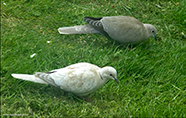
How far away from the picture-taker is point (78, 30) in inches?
214

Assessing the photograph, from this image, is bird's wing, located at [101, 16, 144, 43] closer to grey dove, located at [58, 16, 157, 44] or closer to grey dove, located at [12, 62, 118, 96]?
grey dove, located at [58, 16, 157, 44]

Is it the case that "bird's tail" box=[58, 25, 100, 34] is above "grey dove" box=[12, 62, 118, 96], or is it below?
below

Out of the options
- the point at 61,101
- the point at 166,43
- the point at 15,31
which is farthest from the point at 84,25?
the point at 61,101

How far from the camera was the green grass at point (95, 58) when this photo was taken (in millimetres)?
3729

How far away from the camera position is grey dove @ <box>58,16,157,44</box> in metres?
5.23

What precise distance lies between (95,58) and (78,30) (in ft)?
3.15

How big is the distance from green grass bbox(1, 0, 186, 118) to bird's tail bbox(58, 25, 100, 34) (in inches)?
6.0

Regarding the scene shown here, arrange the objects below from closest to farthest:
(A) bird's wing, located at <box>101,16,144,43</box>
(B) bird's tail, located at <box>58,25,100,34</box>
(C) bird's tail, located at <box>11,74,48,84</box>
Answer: (C) bird's tail, located at <box>11,74,48,84</box>, (A) bird's wing, located at <box>101,16,144,43</box>, (B) bird's tail, located at <box>58,25,100,34</box>

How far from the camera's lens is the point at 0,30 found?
4.98 meters

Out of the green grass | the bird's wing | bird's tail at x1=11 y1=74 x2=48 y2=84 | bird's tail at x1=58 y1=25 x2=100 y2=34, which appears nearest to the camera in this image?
bird's tail at x1=11 y1=74 x2=48 y2=84

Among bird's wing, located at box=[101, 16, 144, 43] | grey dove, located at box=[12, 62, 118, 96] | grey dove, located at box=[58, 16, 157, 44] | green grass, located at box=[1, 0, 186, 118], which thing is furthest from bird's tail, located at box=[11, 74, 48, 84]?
bird's wing, located at box=[101, 16, 144, 43]

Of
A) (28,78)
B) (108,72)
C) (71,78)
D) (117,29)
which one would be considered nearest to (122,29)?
(117,29)

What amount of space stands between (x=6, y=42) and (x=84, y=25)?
1772mm

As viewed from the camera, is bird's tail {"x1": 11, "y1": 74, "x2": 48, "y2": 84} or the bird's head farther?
the bird's head
